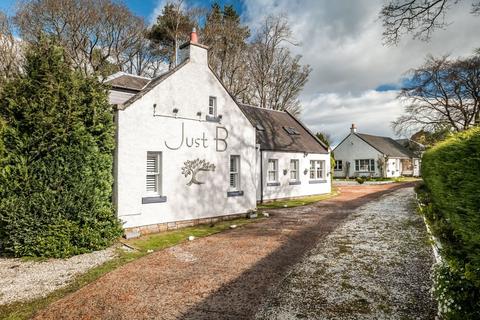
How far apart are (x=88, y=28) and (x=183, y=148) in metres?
18.8

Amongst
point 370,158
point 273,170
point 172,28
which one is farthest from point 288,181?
point 370,158

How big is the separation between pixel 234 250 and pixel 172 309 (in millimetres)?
3789

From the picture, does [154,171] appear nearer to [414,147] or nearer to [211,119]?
[211,119]

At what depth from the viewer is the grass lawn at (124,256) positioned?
5.29 metres

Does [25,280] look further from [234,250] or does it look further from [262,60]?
[262,60]

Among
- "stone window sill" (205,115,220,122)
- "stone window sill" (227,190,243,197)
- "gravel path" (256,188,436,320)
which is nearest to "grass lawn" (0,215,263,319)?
"stone window sill" (227,190,243,197)

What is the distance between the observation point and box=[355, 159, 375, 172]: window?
1684 inches

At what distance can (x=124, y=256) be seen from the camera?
8352 mm

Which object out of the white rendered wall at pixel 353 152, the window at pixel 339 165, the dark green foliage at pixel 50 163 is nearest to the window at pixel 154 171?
the dark green foliage at pixel 50 163

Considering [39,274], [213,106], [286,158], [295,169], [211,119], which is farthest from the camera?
[295,169]

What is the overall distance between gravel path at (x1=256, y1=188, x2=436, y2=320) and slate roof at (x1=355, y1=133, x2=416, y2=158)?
3567 cm

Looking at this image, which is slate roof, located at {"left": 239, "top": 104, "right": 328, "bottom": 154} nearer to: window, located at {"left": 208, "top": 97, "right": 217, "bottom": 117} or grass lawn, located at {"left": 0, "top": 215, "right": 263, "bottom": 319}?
window, located at {"left": 208, "top": 97, "right": 217, "bottom": 117}

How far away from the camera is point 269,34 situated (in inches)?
1345

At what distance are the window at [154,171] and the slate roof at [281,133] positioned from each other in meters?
8.68
